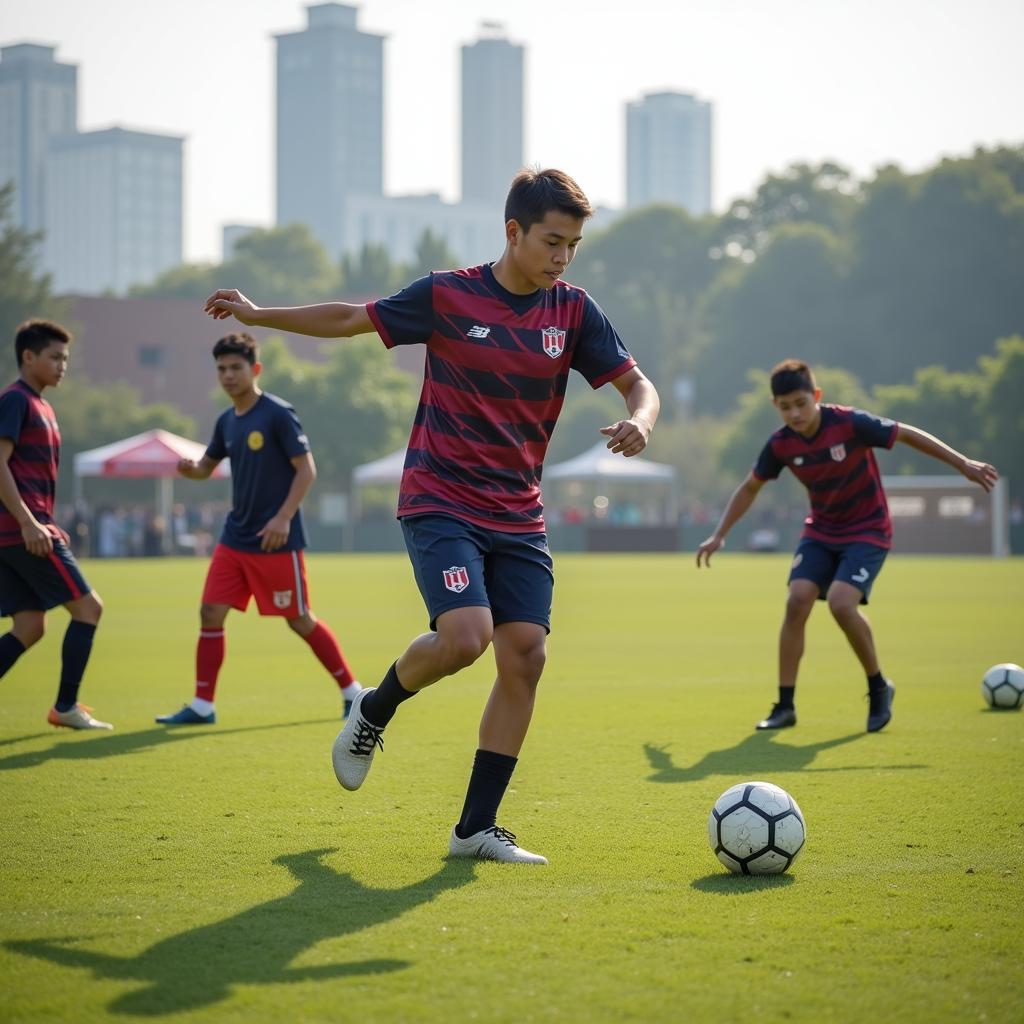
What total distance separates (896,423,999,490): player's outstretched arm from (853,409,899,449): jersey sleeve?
15cm

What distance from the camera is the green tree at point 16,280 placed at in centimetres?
6569

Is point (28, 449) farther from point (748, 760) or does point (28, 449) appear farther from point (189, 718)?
point (748, 760)

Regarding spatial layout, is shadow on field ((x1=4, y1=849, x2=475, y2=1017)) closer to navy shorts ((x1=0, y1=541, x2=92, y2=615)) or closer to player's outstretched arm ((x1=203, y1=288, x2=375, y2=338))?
player's outstretched arm ((x1=203, y1=288, x2=375, y2=338))

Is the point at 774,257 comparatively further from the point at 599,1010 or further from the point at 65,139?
the point at 65,139

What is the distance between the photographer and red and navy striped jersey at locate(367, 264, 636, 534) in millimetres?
5555

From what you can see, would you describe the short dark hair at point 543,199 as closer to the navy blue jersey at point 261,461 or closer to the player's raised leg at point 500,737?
the player's raised leg at point 500,737

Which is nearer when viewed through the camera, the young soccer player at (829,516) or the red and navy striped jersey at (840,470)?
the young soccer player at (829,516)

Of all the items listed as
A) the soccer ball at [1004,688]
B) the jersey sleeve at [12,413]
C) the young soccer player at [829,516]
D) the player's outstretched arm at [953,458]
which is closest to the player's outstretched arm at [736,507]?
the young soccer player at [829,516]

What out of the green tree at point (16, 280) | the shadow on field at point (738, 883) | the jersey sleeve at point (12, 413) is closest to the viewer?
the shadow on field at point (738, 883)

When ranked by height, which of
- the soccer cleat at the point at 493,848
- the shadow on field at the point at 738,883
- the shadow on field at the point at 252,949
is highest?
the soccer cleat at the point at 493,848

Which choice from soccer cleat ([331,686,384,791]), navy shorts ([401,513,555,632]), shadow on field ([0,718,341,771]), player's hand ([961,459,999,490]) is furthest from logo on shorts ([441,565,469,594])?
player's hand ([961,459,999,490])

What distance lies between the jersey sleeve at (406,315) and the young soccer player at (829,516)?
385 centimetres

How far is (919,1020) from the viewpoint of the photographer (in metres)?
3.71

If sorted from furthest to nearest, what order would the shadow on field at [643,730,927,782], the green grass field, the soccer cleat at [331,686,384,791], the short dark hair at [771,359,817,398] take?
the short dark hair at [771,359,817,398], the shadow on field at [643,730,927,782], the soccer cleat at [331,686,384,791], the green grass field
